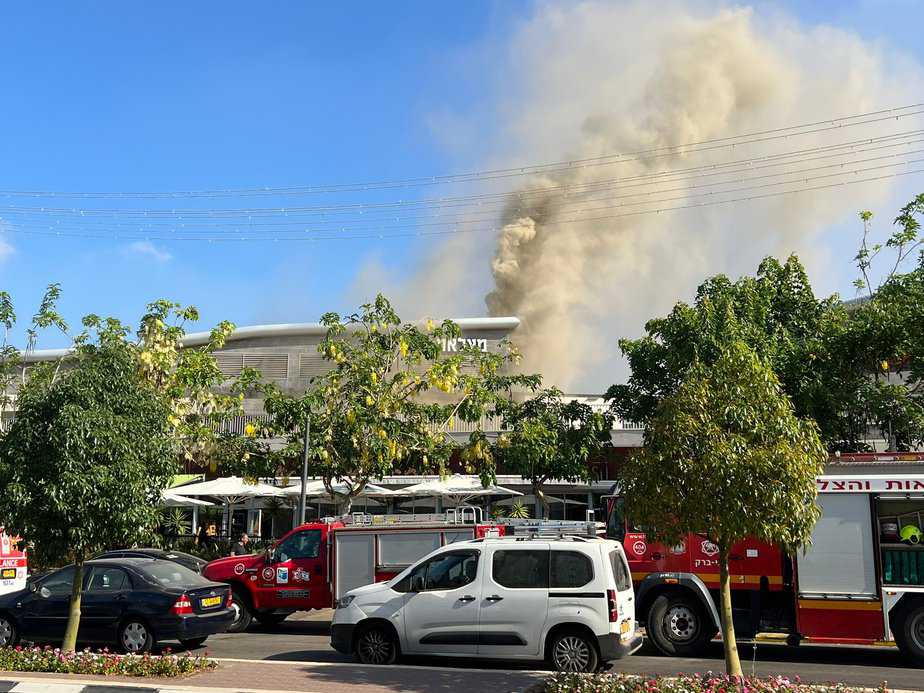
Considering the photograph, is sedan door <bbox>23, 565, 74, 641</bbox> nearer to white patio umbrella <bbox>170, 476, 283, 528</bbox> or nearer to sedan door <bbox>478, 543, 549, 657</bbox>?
sedan door <bbox>478, 543, 549, 657</bbox>

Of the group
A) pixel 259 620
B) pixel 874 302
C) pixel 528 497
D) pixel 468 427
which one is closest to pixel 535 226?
pixel 468 427

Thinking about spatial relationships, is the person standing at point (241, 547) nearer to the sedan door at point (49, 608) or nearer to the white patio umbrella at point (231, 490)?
the white patio umbrella at point (231, 490)

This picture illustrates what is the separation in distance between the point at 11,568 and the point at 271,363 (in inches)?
874

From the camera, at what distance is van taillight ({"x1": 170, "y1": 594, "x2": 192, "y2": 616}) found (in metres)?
13.8

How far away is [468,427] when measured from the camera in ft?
111

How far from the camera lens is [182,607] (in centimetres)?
1388

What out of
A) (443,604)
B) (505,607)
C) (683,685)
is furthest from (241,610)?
(683,685)

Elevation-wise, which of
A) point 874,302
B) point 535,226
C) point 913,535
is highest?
point 535,226

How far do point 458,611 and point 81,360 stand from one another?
249 inches

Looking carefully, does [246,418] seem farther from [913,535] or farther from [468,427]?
[913,535]

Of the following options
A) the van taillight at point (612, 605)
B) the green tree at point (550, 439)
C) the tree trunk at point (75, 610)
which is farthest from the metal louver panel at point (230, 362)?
the van taillight at point (612, 605)

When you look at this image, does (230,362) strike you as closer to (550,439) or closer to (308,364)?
(308,364)

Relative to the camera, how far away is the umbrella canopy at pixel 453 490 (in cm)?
2577

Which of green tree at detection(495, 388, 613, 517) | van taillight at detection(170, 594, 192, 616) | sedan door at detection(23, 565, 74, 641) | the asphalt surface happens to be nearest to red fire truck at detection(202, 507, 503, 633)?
the asphalt surface
